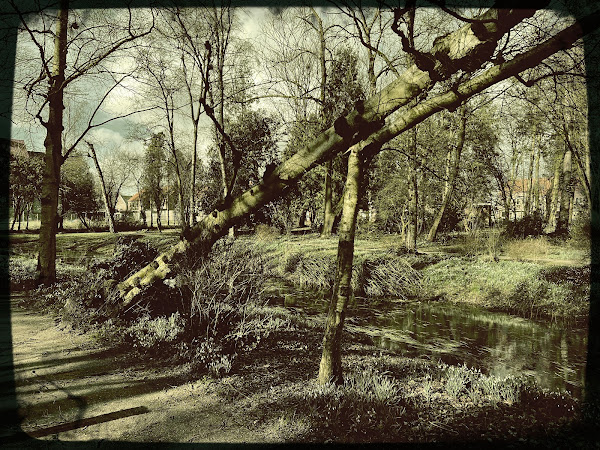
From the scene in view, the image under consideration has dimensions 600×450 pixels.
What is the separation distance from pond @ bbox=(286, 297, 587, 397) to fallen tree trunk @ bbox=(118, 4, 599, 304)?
380cm

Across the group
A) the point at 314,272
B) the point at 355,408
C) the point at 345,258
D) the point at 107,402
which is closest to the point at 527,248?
the point at 314,272

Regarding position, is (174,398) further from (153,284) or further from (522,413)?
(522,413)

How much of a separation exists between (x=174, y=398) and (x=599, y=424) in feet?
12.3

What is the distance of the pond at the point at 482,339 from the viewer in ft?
17.2

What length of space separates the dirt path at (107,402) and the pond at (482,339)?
3.76m

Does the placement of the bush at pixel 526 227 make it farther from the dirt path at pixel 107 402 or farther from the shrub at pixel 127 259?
the dirt path at pixel 107 402

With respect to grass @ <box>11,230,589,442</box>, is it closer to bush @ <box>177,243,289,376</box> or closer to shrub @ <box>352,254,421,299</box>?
bush @ <box>177,243,289,376</box>

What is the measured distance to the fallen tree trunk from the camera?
2.14 m

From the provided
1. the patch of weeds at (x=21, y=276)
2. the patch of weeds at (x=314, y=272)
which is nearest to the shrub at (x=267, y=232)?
the patch of weeds at (x=314, y=272)

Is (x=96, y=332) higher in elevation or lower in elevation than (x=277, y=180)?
lower

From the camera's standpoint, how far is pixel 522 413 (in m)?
2.89

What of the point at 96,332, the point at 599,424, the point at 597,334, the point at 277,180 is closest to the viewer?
the point at 599,424

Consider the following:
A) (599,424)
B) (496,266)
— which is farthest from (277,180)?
(496,266)

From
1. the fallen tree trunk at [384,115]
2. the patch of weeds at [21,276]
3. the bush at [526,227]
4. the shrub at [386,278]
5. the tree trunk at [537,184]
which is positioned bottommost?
the shrub at [386,278]
